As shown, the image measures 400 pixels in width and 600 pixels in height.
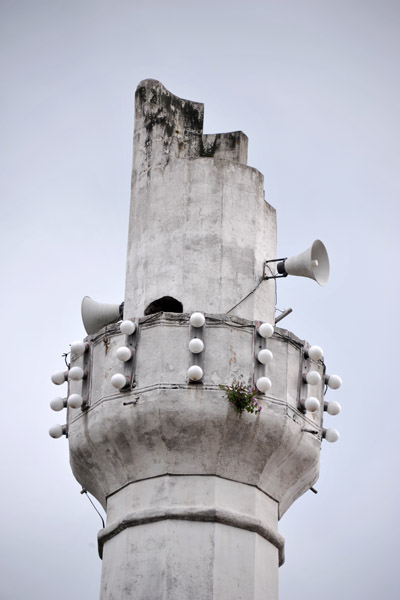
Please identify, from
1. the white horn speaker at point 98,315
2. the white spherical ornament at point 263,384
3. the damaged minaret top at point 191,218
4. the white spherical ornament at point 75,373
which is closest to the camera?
the white spherical ornament at point 263,384

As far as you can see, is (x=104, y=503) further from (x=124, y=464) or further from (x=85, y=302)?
(x=85, y=302)

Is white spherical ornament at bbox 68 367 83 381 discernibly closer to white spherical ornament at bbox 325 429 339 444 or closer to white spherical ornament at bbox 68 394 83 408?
white spherical ornament at bbox 68 394 83 408

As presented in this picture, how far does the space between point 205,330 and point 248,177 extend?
3964mm

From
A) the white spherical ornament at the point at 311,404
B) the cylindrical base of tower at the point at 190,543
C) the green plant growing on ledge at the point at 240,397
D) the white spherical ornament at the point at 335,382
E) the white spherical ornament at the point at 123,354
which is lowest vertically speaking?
the cylindrical base of tower at the point at 190,543

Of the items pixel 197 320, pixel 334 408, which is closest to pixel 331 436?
pixel 334 408

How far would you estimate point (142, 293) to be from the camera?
32.8 m

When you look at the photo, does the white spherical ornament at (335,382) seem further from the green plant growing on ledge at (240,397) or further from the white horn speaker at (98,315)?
the white horn speaker at (98,315)

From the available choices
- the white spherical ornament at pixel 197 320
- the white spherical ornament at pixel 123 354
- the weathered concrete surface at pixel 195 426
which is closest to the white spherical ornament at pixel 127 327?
the weathered concrete surface at pixel 195 426

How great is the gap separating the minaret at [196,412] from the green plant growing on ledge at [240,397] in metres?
0.02

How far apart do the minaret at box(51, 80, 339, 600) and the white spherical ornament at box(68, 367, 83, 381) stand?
0.08 ft

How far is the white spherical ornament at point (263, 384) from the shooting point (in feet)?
101

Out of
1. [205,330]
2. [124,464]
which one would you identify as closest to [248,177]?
[205,330]

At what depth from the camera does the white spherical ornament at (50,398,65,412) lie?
32.1m

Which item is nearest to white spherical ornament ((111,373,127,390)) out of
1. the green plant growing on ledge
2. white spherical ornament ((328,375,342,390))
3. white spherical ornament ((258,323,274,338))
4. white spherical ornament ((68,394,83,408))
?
white spherical ornament ((68,394,83,408))
